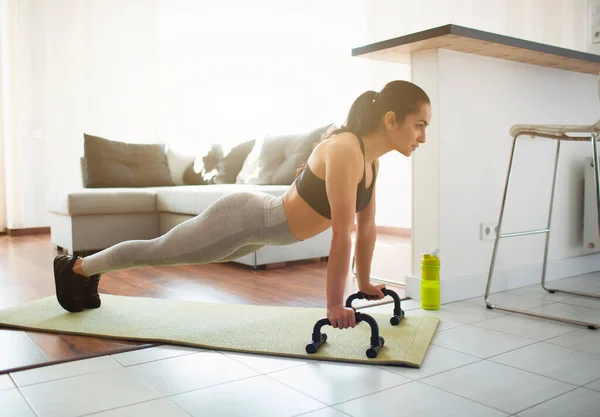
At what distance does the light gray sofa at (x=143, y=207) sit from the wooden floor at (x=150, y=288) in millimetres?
214

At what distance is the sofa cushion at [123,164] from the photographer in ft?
14.5

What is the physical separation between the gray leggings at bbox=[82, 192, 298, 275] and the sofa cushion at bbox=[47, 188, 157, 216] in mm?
2130

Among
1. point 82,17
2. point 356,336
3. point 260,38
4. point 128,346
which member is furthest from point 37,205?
point 356,336

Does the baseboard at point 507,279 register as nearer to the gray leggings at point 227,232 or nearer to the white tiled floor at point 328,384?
the white tiled floor at point 328,384

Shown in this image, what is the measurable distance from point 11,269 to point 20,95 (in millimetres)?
2589

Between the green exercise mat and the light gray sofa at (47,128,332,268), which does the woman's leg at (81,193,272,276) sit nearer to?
the green exercise mat

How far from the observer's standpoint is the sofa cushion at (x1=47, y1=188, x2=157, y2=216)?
12.5 feet

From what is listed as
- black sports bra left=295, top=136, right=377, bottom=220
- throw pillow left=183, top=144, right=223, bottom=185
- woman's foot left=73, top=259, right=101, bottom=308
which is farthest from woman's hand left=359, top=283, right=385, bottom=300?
throw pillow left=183, top=144, right=223, bottom=185

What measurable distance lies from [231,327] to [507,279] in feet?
4.58

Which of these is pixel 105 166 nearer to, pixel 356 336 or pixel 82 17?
pixel 82 17

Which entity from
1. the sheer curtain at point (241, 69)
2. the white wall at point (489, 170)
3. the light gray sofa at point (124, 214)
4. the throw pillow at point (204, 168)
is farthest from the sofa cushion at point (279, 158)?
the sheer curtain at point (241, 69)

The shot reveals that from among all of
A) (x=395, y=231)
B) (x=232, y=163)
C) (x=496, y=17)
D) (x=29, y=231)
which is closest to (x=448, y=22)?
(x=496, y=17)

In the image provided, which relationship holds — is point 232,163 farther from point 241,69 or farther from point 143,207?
point 241,69

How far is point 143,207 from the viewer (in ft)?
13.4
